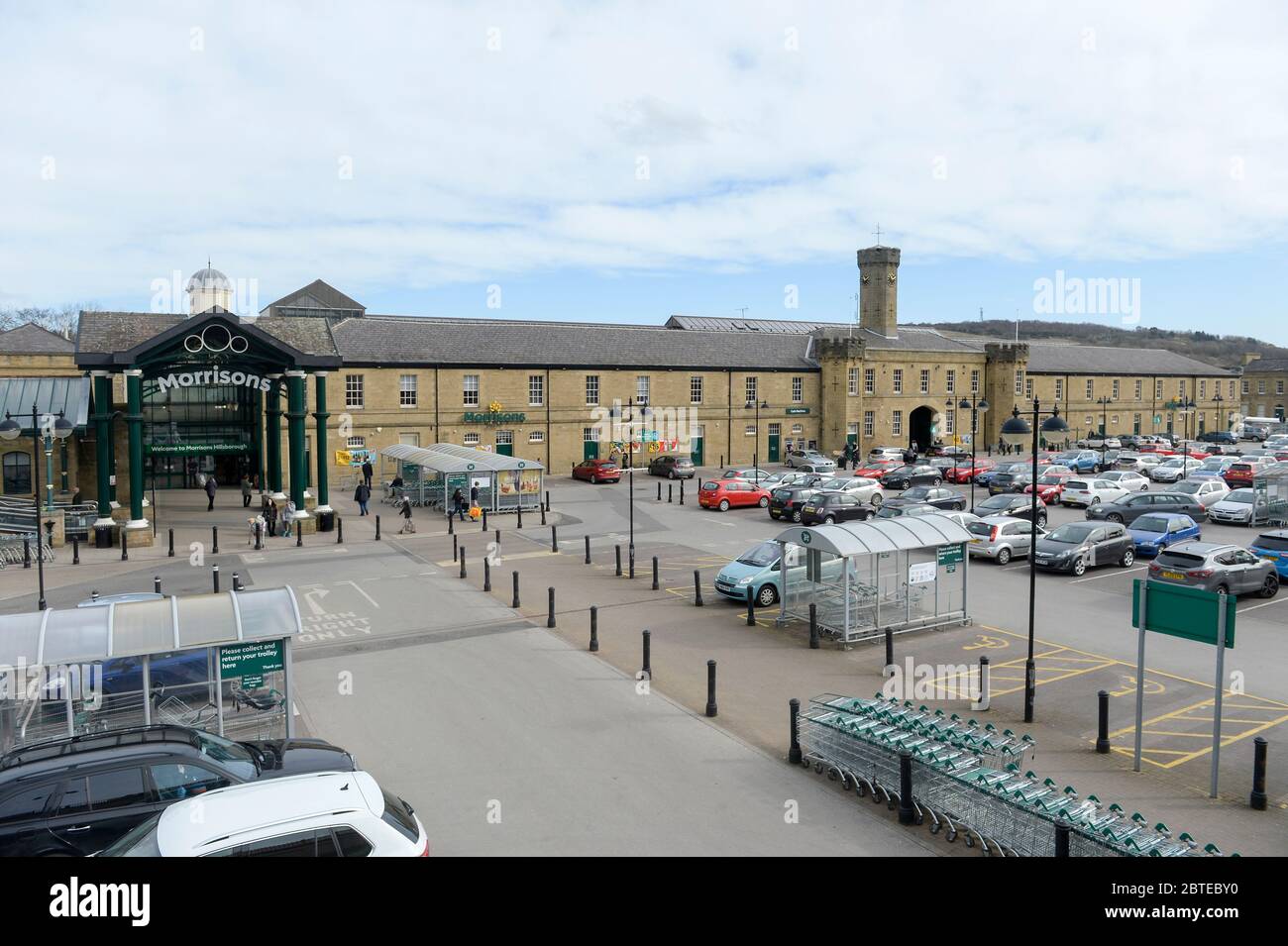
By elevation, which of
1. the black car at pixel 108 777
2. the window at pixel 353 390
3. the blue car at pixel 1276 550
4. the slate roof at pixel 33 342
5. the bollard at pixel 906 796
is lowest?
the bollard at pixel 906 796

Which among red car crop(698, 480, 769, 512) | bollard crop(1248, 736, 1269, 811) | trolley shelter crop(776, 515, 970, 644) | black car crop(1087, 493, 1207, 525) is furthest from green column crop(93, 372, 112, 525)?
black car crop(1087, 493, 1207, 525)

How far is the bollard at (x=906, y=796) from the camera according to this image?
10008 millimetres

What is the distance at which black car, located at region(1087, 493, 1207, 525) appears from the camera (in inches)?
1252

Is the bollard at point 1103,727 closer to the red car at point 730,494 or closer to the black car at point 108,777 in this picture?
the black car at point 108,777

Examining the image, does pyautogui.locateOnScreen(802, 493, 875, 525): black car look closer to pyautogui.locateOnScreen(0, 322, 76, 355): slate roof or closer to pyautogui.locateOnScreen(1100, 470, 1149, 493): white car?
pyautogui.locateOnScreen(1100, 470, 1149, 493): white car

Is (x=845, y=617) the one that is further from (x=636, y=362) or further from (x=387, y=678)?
(x=636, y=362)

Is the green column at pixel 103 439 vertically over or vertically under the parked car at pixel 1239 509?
over

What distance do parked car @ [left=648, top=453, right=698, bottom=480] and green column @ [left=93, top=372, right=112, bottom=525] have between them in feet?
86.5

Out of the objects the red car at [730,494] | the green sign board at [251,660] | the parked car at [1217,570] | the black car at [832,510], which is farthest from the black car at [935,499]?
the green sign board at [251,660]

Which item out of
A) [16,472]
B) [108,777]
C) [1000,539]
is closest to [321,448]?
[16,472]

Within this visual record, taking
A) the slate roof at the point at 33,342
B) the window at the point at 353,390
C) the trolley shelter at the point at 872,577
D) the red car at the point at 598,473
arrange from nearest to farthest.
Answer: the trolley shelter at the point at 872,577 < the red car at the point at 598,473 < the window at the point at 353,390 < the slate roof at the point at 33,342

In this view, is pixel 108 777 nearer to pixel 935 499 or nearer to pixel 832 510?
pixel 832 510

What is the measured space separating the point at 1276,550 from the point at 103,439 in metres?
33.5

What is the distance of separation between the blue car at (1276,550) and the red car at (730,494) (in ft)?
60.2
